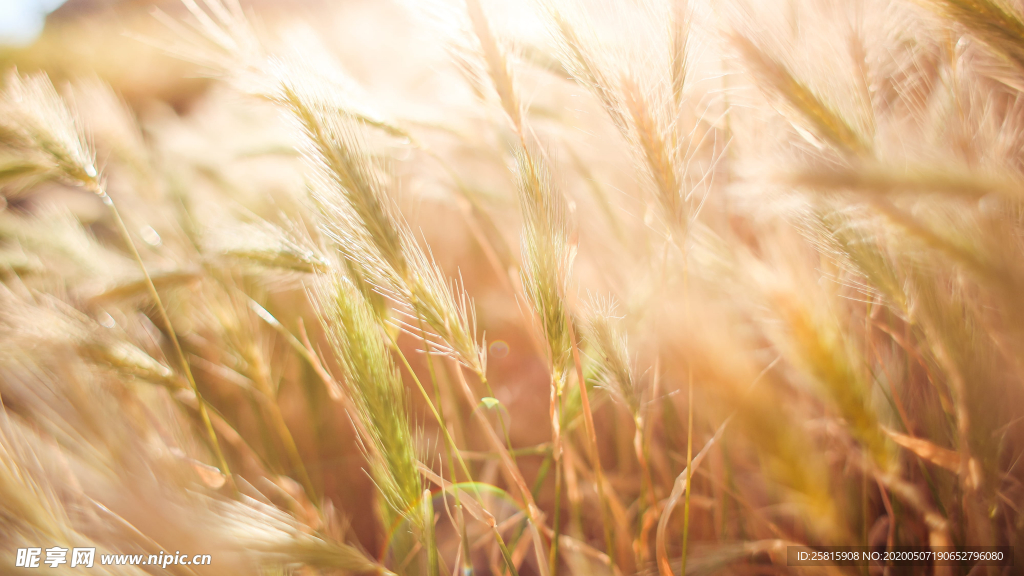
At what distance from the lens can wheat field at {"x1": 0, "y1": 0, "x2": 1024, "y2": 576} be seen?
340mm

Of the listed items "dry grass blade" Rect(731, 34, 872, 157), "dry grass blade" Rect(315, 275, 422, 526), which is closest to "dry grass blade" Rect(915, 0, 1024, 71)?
"dry grass blade" Rect(731, 34, 872, 157)

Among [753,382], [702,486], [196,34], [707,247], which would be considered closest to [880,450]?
[753,382]

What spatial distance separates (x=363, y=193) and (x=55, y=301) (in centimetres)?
62

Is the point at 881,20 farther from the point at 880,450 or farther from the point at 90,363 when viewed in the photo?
the point at 90,363

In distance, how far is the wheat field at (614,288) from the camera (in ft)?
1.11

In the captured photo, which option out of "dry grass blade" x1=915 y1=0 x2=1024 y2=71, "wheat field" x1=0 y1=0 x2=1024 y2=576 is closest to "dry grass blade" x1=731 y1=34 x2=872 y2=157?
"wheat field" x1=0 y1=0 x2=1024 y2=576

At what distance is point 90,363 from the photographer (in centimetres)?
57

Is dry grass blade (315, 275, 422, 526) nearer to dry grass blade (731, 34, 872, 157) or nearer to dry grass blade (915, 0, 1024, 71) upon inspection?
dry grass blade (731, 34, 872, 157)

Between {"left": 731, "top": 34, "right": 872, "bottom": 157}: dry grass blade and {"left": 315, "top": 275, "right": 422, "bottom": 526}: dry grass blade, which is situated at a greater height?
{"left": 731, "top": 34, "right": 872, "bottom": 157}: dry grass blade

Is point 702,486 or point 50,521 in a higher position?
point 50,521

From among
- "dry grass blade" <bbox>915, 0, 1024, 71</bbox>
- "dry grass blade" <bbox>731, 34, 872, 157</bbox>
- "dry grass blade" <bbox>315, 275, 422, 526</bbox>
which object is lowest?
"dry grass blade" <bbox>315, 275, 422, 526</bbox>

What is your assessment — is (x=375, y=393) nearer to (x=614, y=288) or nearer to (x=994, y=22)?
(x=614, y=288)

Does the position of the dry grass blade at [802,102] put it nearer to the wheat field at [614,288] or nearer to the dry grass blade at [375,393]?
the wheat field at [614,288]

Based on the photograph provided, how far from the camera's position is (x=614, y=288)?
0.59 m
